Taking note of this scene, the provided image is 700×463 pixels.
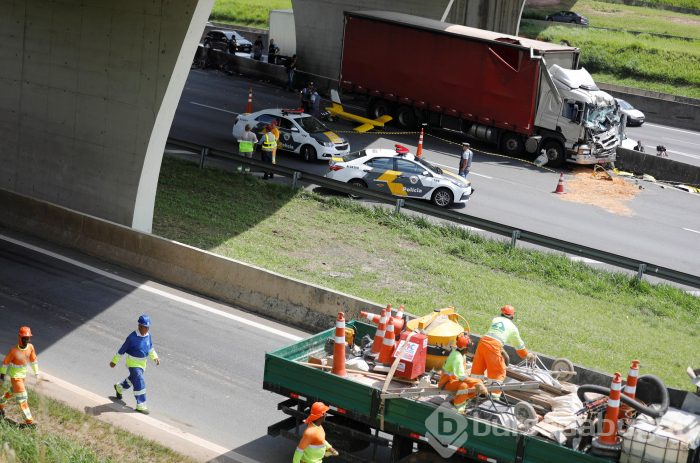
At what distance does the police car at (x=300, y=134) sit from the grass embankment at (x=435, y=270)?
4213 mm

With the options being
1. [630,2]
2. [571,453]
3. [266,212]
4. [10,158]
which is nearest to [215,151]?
[266,212]

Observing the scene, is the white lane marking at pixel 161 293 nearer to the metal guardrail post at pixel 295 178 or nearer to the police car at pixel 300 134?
the metal guardrail post at pixel 295 178

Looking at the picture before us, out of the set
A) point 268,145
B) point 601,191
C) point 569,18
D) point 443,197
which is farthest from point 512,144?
point 569,18

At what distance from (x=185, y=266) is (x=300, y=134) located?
11.5 meters

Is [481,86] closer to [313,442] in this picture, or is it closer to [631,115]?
[631,115]

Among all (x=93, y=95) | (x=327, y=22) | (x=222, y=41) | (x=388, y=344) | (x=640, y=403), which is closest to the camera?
(x=640, y=403)

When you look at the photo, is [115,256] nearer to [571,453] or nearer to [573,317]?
[573,317]

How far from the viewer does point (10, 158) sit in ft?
74.2

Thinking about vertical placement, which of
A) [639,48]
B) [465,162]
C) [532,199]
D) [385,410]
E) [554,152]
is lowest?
[385,410]

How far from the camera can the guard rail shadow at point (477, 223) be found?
20.5 metres

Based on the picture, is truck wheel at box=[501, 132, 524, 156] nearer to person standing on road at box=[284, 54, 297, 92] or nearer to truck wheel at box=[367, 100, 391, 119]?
truck wheel at box=[367, 100, 391, 119]

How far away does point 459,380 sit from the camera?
11.6m

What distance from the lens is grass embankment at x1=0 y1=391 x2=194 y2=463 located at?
1152cm

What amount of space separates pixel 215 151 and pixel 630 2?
49.3 m
